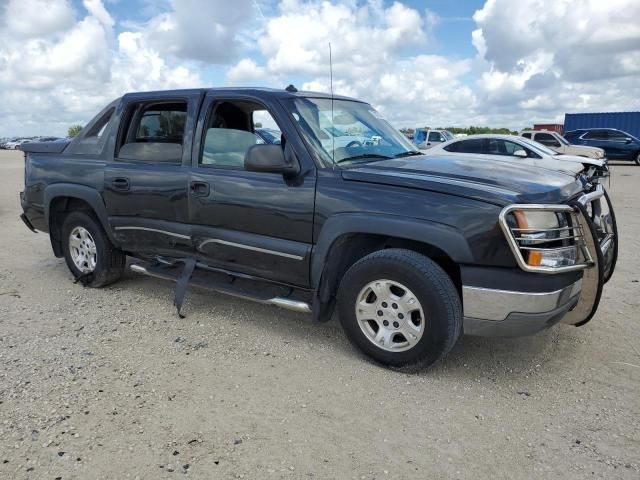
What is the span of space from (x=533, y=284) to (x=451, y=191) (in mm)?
704

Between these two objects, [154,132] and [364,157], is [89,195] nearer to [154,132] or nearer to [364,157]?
[154,132]

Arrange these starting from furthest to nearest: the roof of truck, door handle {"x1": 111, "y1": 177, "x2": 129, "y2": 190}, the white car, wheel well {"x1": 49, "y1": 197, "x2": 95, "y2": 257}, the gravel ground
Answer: the white car → wheel well {"x1": 49, "y1": 197, "x2": 95, "y2": 257} → door handle {"x1": 111, "y1": 177, "x2": 129, "y2": 190} → the roof of truck → the gravel ground

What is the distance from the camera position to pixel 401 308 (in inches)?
134

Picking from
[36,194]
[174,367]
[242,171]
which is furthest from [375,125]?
[36,194]

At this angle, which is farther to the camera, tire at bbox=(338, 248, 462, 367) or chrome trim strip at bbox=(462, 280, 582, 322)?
tire at bbox=(338, 248, 462, 367)

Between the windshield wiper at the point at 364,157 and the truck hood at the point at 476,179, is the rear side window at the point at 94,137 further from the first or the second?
the truck hood at the point at 476,179

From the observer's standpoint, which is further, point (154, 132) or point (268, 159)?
point (154, 132)

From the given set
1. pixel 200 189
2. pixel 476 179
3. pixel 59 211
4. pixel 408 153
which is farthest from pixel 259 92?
pixel 59 211

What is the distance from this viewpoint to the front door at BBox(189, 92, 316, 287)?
3.74 metres

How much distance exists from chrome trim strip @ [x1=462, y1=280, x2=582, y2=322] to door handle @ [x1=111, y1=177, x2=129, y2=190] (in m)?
3.04

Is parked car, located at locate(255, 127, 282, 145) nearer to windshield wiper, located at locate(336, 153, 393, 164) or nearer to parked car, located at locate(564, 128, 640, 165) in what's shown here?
windshield wiper, located at locate(336, 153, 393, 164)

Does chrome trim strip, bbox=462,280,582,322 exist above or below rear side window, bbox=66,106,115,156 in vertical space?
below

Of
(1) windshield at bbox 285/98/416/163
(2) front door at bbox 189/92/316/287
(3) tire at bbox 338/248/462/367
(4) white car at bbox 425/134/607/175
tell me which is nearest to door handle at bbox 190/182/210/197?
(2) front door at bbox 189/92/316/287

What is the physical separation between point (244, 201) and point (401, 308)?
1.41m
